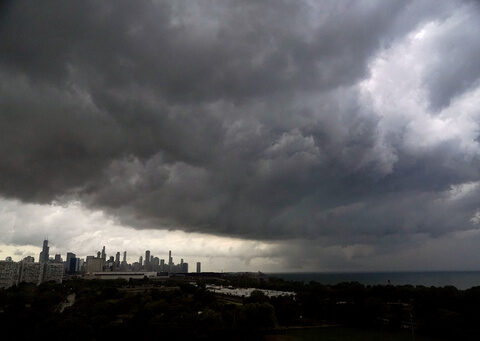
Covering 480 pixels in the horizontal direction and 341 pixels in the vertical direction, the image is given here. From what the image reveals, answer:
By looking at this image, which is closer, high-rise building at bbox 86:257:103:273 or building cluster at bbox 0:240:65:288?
building cluster at bbox 0:240:65:288

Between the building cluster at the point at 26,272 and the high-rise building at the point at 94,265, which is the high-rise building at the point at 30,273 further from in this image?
the high-rise building at the point at 94,265

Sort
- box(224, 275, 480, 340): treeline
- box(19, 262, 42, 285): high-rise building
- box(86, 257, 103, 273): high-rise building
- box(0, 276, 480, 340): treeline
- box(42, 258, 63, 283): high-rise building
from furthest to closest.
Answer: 1. box(86, 257, 103, 273): high-rise building
2. box(42, 258, 63, 283): high-rise building
3. box(19, 262, 42, 285): high-rise building
4. box(224, 275, 480, 340): treeline
5. box(0, 276, 480, 340): treeline

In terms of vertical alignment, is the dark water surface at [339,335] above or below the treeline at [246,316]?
below

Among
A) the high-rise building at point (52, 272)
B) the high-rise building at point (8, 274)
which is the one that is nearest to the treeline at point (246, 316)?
the high-rise building at point (8, 274)


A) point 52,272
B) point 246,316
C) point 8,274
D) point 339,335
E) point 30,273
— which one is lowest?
point 339,335

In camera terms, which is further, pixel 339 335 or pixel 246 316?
pixel 246 316

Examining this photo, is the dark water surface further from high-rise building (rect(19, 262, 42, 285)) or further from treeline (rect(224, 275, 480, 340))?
high-rise building (rect(19, 262, 42, 285))

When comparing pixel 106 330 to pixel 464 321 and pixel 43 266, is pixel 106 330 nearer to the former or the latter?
pixel 464 321

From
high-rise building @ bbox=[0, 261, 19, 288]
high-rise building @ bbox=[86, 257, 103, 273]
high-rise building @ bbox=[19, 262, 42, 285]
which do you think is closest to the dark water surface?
high-rise building @ bbox=[0, 261, 19, 288]

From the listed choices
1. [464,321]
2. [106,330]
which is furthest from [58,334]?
[464,321]

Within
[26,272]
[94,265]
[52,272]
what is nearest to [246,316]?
[26,272]

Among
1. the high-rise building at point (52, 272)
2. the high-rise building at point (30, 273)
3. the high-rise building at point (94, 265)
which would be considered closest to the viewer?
the high-rise building at point (30, 273)

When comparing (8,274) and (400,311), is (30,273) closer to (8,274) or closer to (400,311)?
(8,274)
